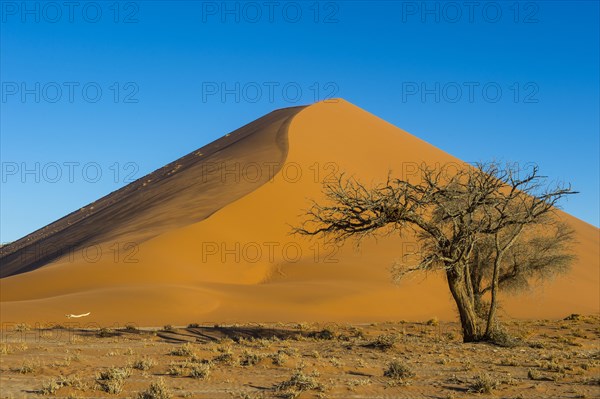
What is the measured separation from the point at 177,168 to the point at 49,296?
3706cm

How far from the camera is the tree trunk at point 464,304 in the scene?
17.5 meters


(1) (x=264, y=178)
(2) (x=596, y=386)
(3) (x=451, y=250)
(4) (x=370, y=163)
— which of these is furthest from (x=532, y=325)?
(4) (x=370, y=163)

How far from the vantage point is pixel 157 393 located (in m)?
10.3

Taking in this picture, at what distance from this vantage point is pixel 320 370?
1326 centimetres

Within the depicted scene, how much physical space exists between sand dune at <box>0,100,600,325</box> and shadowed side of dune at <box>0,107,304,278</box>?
221 millimetres

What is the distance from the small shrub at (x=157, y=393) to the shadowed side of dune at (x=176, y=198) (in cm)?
3219

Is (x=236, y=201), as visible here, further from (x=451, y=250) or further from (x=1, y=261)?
(x=451, y=250)

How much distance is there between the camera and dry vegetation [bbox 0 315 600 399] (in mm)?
11164

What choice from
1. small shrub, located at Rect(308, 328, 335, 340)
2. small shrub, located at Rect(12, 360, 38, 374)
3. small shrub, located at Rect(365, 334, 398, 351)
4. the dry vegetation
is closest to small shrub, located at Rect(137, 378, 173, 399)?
the dry vegetation

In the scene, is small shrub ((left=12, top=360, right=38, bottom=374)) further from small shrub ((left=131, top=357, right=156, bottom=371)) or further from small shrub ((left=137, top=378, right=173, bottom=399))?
small shrub ((left=137, top=378, right=173, bottom=399))

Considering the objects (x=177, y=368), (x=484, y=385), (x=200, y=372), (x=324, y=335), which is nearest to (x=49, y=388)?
(x=177, y=368)

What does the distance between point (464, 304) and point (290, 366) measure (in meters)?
6.07

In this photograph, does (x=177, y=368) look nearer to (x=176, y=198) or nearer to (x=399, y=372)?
(x=399, y=372)

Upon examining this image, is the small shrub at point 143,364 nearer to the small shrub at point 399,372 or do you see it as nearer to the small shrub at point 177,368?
the small shrub at point 177,368
